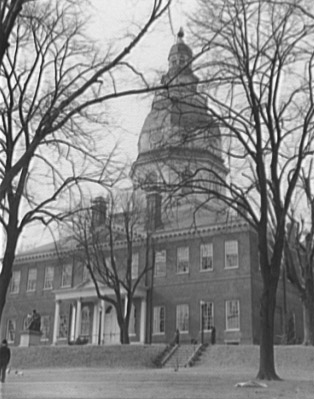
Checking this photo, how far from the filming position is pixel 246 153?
1841 cm

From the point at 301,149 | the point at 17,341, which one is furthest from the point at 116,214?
the point at 301,149

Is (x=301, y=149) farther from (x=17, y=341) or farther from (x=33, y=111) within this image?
(x=17, y=341)

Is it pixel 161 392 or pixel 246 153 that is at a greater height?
pixel 246 153

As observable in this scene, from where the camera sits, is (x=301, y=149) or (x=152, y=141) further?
(x=152, y=141)

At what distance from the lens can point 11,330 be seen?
5228 centimetres

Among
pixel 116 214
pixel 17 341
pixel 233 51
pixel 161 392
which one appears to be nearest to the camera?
pixel 161 392

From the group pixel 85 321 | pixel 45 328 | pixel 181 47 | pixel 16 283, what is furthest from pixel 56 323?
pixel 181 47

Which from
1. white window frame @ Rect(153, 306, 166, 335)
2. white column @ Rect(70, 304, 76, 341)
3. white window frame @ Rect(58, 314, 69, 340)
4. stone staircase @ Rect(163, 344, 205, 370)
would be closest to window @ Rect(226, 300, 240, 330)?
white window frame @ Rect(153, 306, 166, 335)

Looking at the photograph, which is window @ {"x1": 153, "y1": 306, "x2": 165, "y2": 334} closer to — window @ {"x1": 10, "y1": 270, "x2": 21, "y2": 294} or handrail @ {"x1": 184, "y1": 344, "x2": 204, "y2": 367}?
handrail @ {"x1": 184, "y1": 344, "x2": 204, "y2": 367}

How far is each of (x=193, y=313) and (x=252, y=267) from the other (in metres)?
5.18

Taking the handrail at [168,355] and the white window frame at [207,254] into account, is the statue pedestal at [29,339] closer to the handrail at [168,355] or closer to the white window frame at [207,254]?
the handrail at [168,355]

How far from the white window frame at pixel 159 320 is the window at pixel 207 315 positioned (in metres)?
3.13

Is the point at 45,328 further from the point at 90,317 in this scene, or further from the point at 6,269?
the point at 6,269

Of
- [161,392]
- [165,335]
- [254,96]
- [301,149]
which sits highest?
[254,96]
